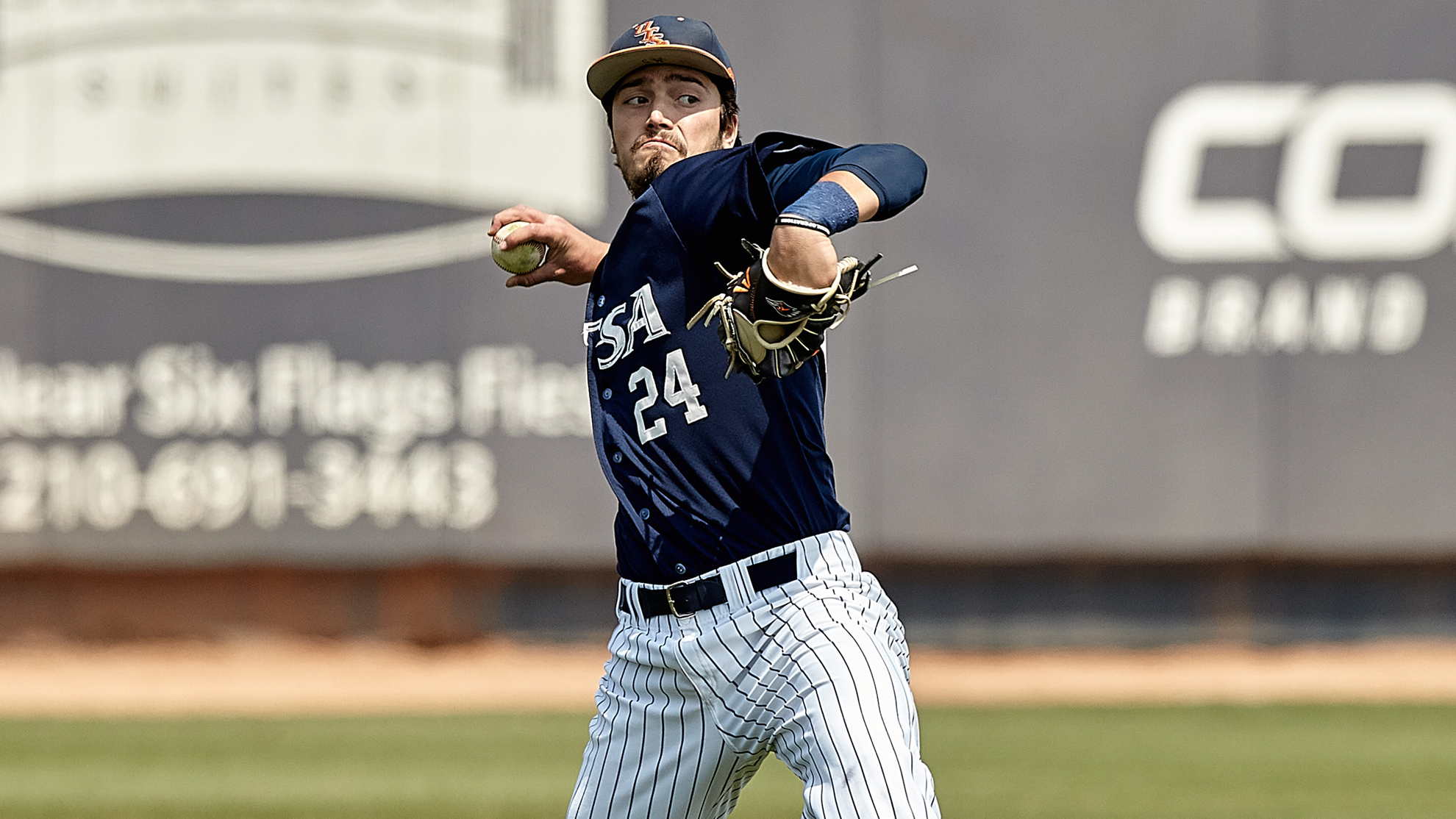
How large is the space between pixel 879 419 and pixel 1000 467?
2.49 ft

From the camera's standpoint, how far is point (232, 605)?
8969 millimetres

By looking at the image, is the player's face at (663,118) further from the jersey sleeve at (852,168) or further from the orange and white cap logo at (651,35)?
the jersey sleeve at (852,168)

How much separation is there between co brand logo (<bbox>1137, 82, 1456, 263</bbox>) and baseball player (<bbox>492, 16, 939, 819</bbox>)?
6.85 m

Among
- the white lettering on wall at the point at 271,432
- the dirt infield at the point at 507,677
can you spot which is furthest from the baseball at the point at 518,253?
the white lettering on wall at the point at 271,432

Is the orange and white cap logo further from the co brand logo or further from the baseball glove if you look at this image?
the co brand logo

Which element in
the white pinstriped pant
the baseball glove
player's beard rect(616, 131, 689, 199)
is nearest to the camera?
the baseball glove

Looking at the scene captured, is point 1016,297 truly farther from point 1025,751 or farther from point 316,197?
point 316,197

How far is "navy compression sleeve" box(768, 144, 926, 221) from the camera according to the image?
6.49ft

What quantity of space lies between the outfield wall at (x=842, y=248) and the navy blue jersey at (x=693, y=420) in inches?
249

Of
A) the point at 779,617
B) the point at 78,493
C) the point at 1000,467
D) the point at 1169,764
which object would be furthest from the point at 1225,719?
the point at 78,493

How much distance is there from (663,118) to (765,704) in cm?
93

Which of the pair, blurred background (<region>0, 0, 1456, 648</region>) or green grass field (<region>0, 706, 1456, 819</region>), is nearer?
green grass field (<region>0, 706, 1456, 819</region>)

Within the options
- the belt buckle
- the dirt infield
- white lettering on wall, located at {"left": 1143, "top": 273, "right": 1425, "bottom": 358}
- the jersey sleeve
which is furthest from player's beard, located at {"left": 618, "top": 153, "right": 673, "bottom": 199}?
white lettering on wall, located at {"left": 1143, "top": 273, "right": 1425, "bottom": 358}

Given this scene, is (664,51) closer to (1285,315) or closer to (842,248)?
(842,248)
